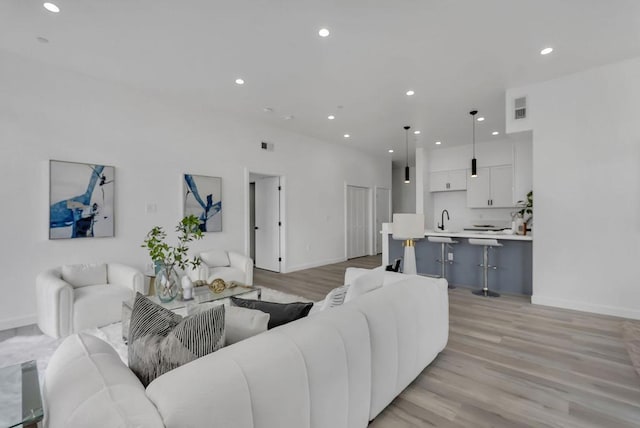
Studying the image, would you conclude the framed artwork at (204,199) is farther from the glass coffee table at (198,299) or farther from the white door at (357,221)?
the white door at (357,221)

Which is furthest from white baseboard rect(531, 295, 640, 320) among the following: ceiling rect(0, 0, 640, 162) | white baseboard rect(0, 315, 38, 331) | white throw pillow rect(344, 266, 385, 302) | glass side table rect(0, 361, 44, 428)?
white baseboard rect(0, 315, 38, 331)

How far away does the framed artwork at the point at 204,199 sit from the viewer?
4707 millimetres

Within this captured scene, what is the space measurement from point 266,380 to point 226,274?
11.8 feet

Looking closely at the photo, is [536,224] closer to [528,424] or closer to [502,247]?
[502,247]

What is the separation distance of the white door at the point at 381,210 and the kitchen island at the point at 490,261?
315cm

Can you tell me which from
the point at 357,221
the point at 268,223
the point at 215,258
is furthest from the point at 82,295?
the point at 357,221

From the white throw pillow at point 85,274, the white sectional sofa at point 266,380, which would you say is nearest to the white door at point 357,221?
the white throw pillow at point 85,274

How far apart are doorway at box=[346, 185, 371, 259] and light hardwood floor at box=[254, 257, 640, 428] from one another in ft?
14.6

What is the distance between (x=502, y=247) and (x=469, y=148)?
142 inches

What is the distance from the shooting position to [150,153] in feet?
14.3

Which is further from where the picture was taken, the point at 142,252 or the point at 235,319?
the point at 142,252

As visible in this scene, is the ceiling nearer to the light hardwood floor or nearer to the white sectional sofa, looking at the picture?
→ the white sectional sofa

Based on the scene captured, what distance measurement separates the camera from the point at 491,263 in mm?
4871

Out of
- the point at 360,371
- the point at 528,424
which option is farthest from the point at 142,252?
the point at 528,424
